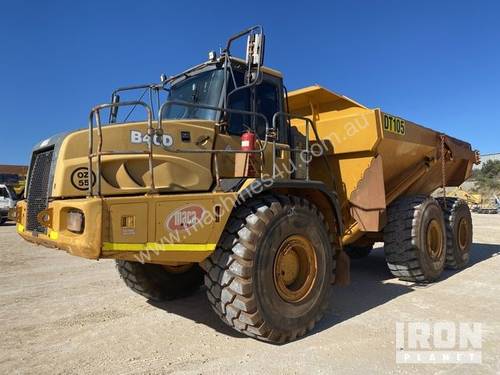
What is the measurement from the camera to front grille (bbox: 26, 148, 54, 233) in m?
4.27

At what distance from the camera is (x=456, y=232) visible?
8023 millimetres

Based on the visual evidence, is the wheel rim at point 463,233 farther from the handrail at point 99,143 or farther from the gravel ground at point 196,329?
the handrail at point 99,143

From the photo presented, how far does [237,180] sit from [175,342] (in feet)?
5.46

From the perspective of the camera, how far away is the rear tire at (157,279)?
5.39 metres

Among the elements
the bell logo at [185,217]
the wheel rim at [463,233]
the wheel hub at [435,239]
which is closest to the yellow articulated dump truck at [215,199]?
the bell logo at [185,217]

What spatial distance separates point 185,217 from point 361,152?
3324 millimetres

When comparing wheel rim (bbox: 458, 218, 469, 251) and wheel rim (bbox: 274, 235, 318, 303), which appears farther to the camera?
wheel rim (bbox: 458, 218, 469, 251)

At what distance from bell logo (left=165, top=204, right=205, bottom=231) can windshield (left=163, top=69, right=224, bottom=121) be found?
1114 millimetres

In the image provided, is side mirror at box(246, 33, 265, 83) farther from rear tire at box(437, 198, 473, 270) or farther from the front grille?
rear tire at box(437, 198, 473, 270)

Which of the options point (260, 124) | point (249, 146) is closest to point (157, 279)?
point (249, 146)

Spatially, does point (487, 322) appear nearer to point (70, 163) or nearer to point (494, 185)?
point (70, 163)

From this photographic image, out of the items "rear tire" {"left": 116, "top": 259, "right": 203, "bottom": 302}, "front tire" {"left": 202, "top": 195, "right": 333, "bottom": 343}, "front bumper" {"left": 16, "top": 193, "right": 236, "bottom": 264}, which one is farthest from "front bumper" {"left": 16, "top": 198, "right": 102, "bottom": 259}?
"rear tire" {"left": 116, "top": 259, "right": 203, "bottom": 302}

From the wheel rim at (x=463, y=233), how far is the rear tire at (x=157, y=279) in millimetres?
5327

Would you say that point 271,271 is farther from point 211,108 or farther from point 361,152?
point 361,152
